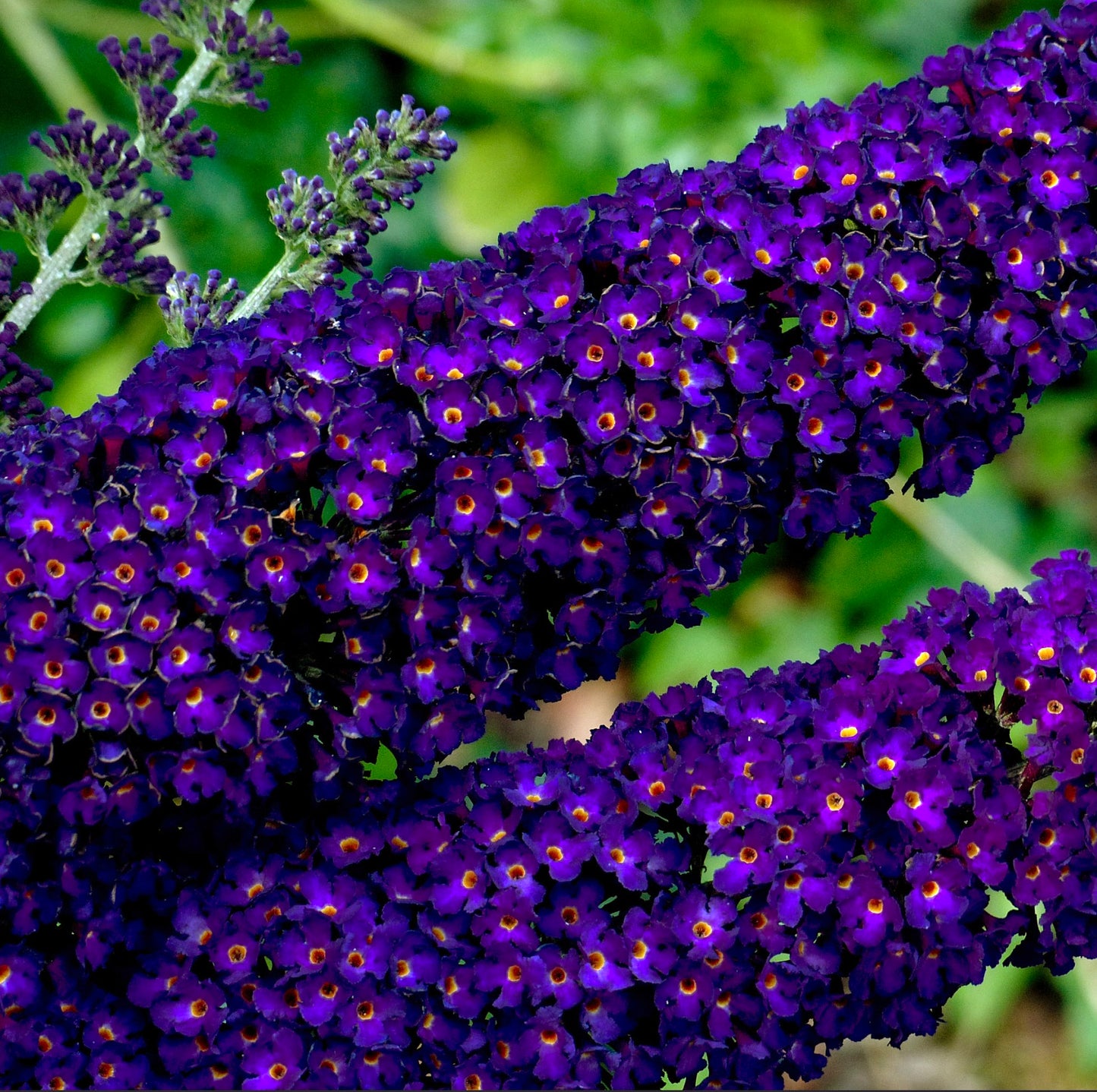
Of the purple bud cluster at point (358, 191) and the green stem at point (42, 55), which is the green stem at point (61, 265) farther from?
the green stem at point (42, 55)

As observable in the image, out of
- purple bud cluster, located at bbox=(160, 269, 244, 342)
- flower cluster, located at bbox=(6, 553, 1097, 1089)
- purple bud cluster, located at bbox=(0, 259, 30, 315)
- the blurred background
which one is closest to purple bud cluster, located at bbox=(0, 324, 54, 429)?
purple bud cluster, located at bbox=(0, 259, 30, 315)

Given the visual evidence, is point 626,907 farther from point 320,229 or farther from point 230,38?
point 230,38

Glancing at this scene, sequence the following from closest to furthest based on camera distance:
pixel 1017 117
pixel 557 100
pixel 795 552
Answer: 1. pixel 1017 117
2. pixel 557 100
3. pixel 795 552

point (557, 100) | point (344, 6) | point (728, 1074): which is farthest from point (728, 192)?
point (344, 6)

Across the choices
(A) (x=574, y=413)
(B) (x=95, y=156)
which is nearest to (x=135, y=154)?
(B) (x=95, y=156)

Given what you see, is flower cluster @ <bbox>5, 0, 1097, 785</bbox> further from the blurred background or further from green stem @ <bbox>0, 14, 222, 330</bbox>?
the blurred background

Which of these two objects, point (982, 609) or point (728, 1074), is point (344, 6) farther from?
point (728, 1074)
